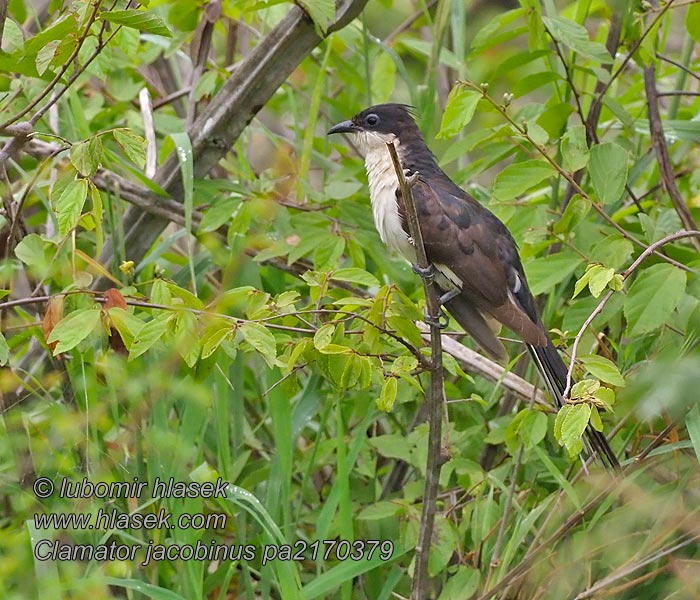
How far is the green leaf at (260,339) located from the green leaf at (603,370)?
81cm

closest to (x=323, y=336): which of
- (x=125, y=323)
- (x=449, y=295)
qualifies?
(x=125, y=323)

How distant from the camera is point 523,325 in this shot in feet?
11.0

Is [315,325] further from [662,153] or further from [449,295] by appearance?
[662,153]

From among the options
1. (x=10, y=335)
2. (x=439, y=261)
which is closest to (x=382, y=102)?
(x=439, y=261)

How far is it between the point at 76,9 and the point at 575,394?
1591 millimetres

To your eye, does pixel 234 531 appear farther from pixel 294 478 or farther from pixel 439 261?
pixel 439 261

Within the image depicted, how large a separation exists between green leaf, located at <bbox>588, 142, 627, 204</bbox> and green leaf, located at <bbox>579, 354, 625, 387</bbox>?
736 millimetres

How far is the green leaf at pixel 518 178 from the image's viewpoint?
323 centimetres

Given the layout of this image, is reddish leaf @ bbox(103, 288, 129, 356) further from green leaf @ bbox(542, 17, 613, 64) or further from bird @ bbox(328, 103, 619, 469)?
green leaf @ bbox(542, 17, 613, 64)

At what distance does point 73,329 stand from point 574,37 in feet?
6.30

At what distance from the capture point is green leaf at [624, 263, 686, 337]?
299 centimetres

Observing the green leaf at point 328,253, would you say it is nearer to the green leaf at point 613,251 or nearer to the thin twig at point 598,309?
the green leaf at point 613,251

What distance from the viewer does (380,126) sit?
4.09 meters

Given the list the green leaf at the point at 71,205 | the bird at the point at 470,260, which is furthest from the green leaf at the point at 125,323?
the bird at the point at 470,260
